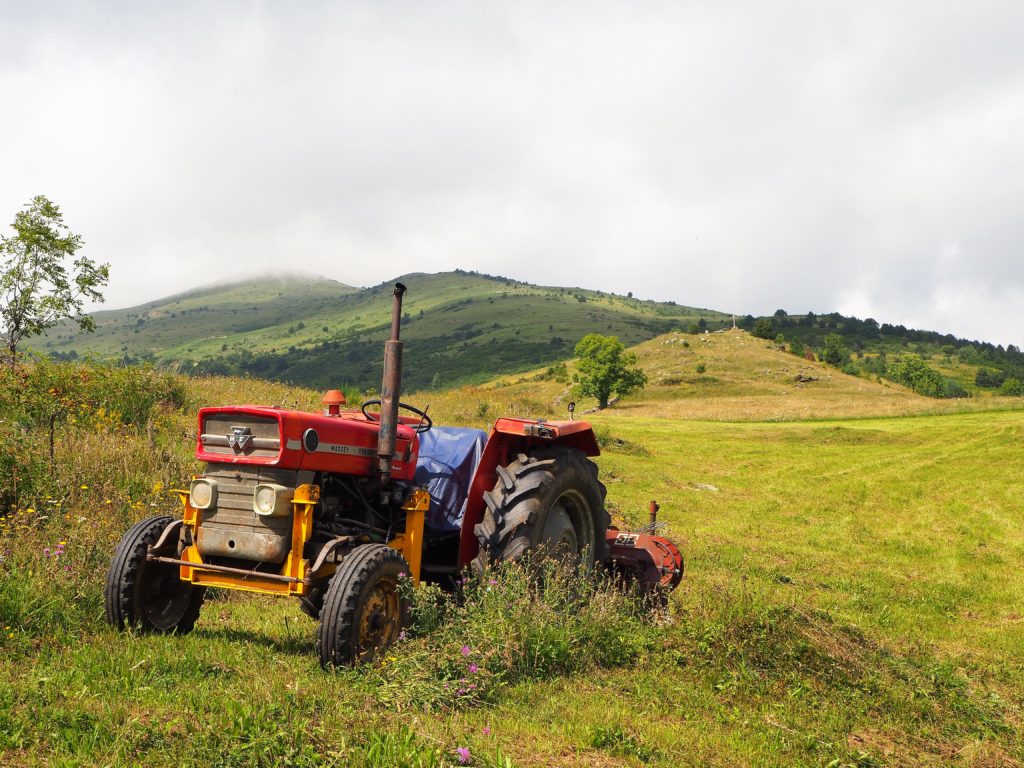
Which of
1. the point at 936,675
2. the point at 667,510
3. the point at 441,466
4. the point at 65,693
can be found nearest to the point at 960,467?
the point at 667,510

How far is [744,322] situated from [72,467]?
166990 millimetres

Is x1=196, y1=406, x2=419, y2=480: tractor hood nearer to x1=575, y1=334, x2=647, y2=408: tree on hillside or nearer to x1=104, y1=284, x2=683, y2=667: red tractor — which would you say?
x1=104, y1=284, x2=683, y2=667: red tractor

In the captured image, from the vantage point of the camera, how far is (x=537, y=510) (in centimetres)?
537

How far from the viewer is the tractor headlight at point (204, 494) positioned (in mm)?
4734

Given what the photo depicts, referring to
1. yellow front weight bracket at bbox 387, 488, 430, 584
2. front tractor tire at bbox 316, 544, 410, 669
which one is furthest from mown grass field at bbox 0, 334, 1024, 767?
yellow front weight bracket at bbox 387, 488, 430, 584

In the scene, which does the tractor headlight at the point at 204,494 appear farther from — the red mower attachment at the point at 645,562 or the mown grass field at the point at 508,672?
the red mower attachment at the point at 645,562

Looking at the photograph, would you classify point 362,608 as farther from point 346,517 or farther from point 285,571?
point 346,517

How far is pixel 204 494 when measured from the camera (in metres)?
4.75

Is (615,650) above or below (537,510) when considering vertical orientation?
below

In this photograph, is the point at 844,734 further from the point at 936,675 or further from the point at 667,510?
the point at 667,510

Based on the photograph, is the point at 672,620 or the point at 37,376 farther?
the point at 37,376

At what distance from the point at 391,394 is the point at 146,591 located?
2.10 meters

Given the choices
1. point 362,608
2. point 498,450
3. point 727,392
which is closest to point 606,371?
point 727,392

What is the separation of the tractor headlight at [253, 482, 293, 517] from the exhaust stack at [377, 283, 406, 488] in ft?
2.36
